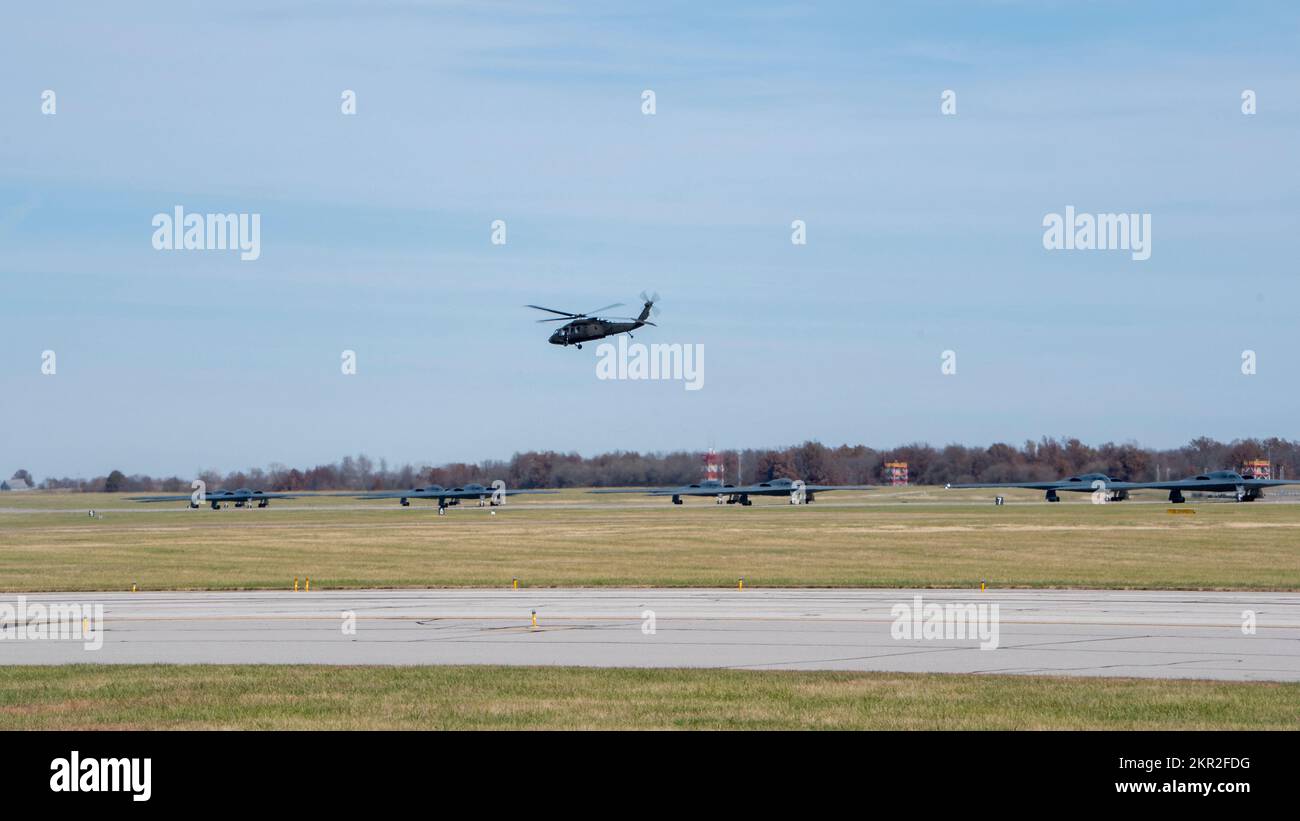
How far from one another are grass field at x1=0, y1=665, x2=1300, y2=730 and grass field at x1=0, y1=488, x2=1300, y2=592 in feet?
54.1

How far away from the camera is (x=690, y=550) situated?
162 ft

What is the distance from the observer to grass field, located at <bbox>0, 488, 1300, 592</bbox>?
36969mm

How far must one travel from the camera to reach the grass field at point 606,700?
48.4 feet

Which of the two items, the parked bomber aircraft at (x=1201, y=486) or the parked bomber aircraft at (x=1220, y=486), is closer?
the parked bomber aircraft at (x=1220, y=486)

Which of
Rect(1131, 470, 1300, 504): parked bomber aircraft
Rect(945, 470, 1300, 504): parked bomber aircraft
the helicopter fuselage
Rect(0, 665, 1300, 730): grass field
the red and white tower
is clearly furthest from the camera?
the red and white tower

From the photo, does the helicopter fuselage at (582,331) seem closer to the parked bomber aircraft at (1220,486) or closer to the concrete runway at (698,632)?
the concrete runway at (698,632)

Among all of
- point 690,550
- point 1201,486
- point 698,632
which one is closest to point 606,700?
point 698,632

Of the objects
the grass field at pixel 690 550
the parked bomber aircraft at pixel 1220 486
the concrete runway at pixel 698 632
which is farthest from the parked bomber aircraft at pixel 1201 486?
the concrete runway at pixel 698 632

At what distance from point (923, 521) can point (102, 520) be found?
53.8 meters

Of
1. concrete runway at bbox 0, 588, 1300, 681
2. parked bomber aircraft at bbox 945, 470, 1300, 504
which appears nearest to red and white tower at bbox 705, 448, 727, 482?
parked bomber aircraft at bbox 945, 470, 1300, 504

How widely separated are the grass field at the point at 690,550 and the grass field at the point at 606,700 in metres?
16.5

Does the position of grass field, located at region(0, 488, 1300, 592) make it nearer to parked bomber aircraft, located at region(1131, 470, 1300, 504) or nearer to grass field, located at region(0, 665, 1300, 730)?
parked bomber aircraft, located at region(1131, 470, 1300, 504)

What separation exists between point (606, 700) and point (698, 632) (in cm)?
758
